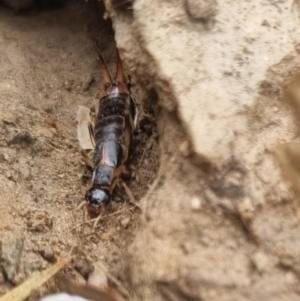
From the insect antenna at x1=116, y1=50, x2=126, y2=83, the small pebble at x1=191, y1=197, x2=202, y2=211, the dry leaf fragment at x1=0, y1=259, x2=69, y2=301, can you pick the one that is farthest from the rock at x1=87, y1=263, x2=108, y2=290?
the insect antenna at x1=116, y1=50, x2=126, y2=83

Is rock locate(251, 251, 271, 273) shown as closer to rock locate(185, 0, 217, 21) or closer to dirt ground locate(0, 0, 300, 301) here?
dirt ground locate(0, 0, 300, 301)

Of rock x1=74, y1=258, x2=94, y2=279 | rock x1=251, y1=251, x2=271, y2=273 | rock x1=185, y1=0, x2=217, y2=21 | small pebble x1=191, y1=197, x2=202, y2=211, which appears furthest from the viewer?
rock x1=185, y1=0, x2=217, y2=21

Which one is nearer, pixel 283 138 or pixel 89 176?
pixel 283 138

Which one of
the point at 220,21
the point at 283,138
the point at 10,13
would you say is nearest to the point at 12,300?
the point at 283,138

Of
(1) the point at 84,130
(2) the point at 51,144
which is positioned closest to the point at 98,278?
(2) the point at 51,144

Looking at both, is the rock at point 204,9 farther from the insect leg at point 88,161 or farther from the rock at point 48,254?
the rock at point 48,254

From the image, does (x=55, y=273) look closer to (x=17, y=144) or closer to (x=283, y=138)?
(x=17, y=144)
